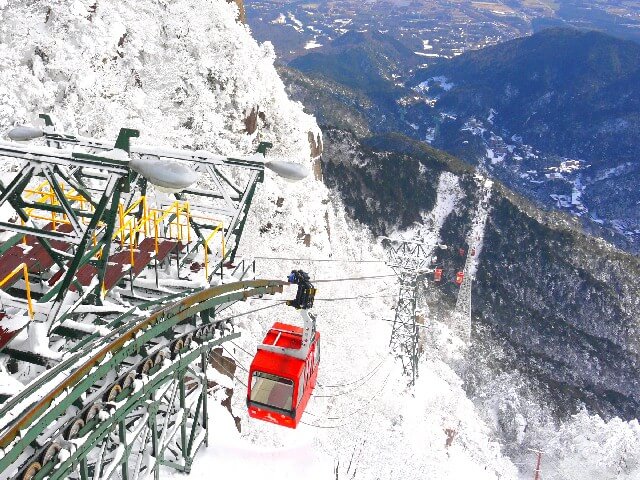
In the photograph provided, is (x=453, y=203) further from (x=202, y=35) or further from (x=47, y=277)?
(x=47, y=277)

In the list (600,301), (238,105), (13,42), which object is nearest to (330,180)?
(600,301)

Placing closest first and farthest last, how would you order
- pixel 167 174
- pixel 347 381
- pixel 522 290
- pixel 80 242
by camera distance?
pixel 167 174 < pixel 80 242 < pixel 347 381 < pixel 522 290

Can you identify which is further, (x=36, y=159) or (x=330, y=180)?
(x=330, y=180)

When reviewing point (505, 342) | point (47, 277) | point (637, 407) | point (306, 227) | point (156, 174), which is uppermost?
point (156, 174)

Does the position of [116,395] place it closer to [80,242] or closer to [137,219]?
[80,242]

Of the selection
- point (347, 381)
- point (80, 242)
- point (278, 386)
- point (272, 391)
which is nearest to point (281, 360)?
point (278, 386)

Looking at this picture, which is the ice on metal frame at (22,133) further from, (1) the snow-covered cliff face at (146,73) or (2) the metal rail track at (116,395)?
(1) the snow-covered cliff face at (146,73)

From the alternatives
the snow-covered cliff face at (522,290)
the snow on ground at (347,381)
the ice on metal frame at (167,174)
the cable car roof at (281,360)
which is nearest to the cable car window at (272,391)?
the cable car roof at (281,360)
